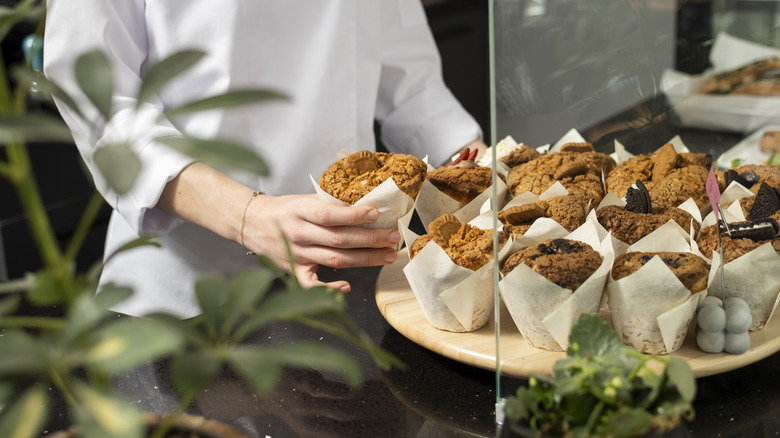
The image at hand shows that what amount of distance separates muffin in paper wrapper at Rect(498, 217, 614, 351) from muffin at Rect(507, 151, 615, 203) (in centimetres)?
26

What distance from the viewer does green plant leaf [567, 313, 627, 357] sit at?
589 mm

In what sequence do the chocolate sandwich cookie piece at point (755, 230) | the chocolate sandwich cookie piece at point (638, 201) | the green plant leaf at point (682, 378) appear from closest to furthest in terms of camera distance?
the green plant leaf at point (682, 378) < the chocolate sandwich cookie piece at point (755, 230) < the chocolate sandwich cookie piece at point (638, 201)

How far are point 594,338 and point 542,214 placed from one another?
0.43 metres

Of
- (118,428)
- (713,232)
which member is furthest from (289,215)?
(118,428)

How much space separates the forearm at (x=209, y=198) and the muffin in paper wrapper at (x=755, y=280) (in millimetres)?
741

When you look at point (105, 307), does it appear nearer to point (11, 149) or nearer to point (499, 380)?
point (11, 149)

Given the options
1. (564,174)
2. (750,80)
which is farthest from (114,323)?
(750,80)

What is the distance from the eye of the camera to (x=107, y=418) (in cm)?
31

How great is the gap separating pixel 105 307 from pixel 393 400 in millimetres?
543

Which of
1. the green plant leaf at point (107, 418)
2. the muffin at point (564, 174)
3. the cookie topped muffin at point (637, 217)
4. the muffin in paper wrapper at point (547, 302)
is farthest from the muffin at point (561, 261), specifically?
the green plant leaf at point (107, 418)

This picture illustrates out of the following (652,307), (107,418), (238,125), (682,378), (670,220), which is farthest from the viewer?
(238,125)

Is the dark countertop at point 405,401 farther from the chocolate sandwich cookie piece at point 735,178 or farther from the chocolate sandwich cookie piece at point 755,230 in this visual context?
the chocolate sandwich cookie piece at point 735,178

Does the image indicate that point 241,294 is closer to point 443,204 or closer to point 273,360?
A: point 273,360

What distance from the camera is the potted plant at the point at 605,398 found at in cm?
52
